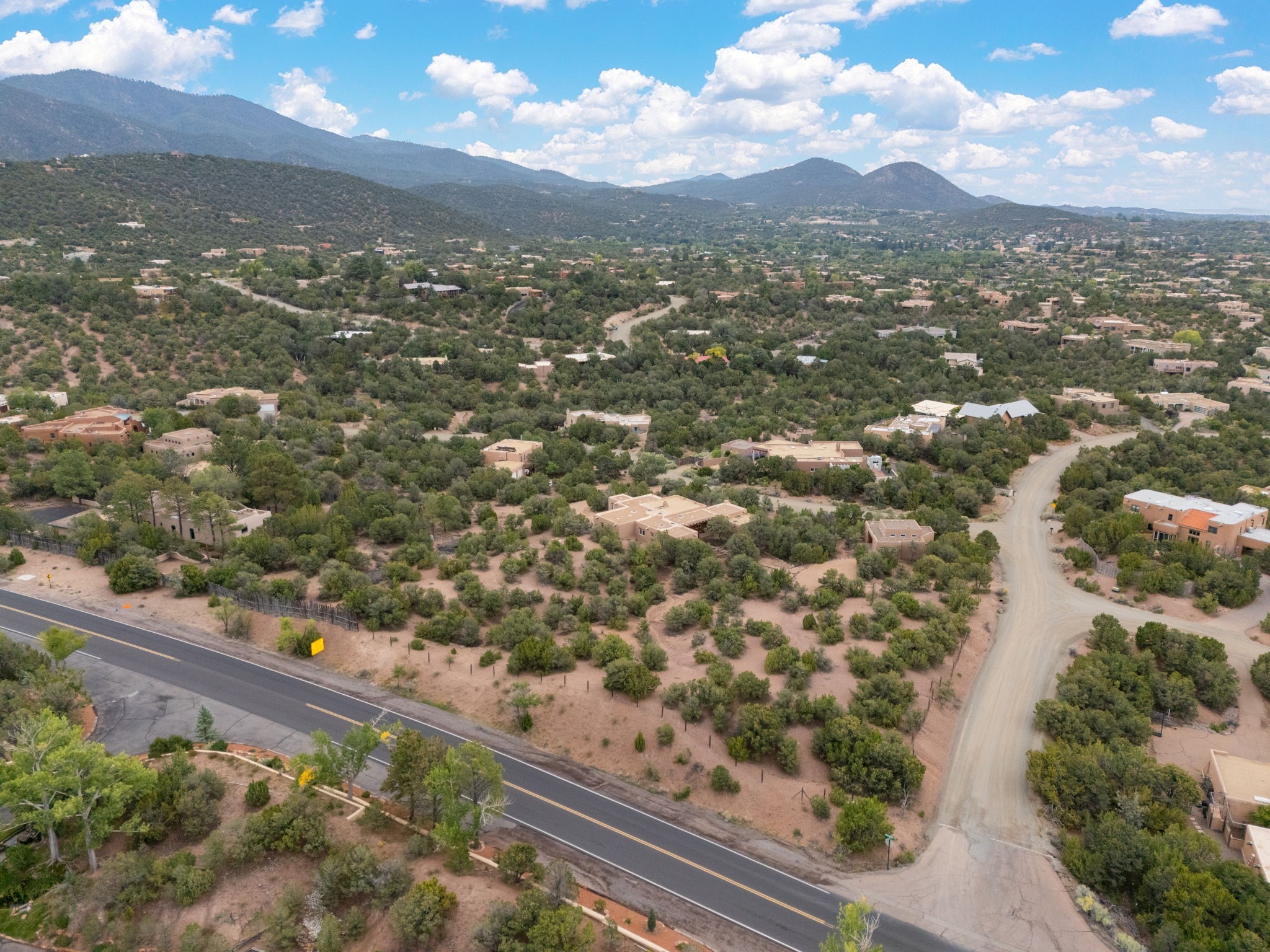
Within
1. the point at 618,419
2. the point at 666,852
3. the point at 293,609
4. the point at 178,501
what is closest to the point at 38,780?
the point at 293,609

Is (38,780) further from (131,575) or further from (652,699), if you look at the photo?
(131,575)

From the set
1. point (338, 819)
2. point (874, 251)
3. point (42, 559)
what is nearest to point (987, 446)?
point (338, 819)

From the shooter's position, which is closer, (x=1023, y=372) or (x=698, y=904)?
(x=698, y=904)

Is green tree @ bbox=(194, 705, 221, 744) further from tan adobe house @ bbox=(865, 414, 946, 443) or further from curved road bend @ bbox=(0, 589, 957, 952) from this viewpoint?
tan adobe house @ bbox=(865, 414, 946, 443)

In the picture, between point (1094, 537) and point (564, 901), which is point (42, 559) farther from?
point (1094, 537)

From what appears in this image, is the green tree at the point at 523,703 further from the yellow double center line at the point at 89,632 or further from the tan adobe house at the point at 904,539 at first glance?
the tan adobe house at the point at 904,539
